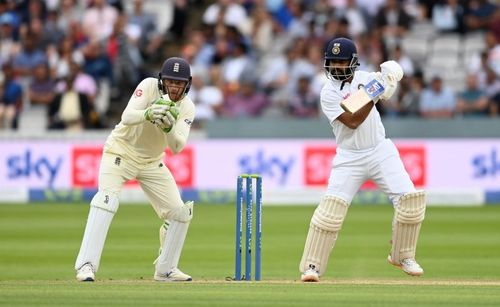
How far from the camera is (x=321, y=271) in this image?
856 centimetres

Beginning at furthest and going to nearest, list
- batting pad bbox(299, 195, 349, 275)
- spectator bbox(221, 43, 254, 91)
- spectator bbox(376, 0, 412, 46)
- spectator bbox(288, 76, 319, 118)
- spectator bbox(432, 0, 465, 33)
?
spectator bbox(432, 0, 465, 33)
spectator bbox(376, 0, 412, 46)
spectator bbox(221, 43, 254, 91)
spectator bbox(288, 76, 319, 118)
batting pad bbox(299, 195, 349, 275)

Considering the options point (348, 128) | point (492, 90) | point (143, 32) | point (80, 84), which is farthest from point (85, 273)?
point (143, 32)

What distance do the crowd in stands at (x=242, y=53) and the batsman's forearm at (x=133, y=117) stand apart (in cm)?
872

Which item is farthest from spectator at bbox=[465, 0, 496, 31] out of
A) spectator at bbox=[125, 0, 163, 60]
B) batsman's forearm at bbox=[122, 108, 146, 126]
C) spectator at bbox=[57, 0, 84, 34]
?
batsman's forearm at bbox=[122, 108, 146, 126]

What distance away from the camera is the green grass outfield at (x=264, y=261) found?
23.9 feet

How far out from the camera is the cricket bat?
8.27m

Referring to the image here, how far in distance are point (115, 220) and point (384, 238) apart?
3.33m

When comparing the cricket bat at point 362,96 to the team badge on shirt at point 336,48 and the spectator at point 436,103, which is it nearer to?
the team badge on shirt at point 336,48

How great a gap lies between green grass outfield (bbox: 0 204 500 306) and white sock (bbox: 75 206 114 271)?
0.58 ft

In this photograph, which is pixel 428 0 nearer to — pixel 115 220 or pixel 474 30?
pixel 474 30

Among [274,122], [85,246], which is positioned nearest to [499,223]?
[274,122]

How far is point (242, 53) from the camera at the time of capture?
17.9 metres

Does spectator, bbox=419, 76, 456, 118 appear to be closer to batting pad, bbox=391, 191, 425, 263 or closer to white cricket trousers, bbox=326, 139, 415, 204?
batting pad, bbox=391, 191, 425, 263

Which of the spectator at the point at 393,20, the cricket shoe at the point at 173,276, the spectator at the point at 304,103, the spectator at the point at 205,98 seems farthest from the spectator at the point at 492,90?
the cricket shoe at the point at 173,276
